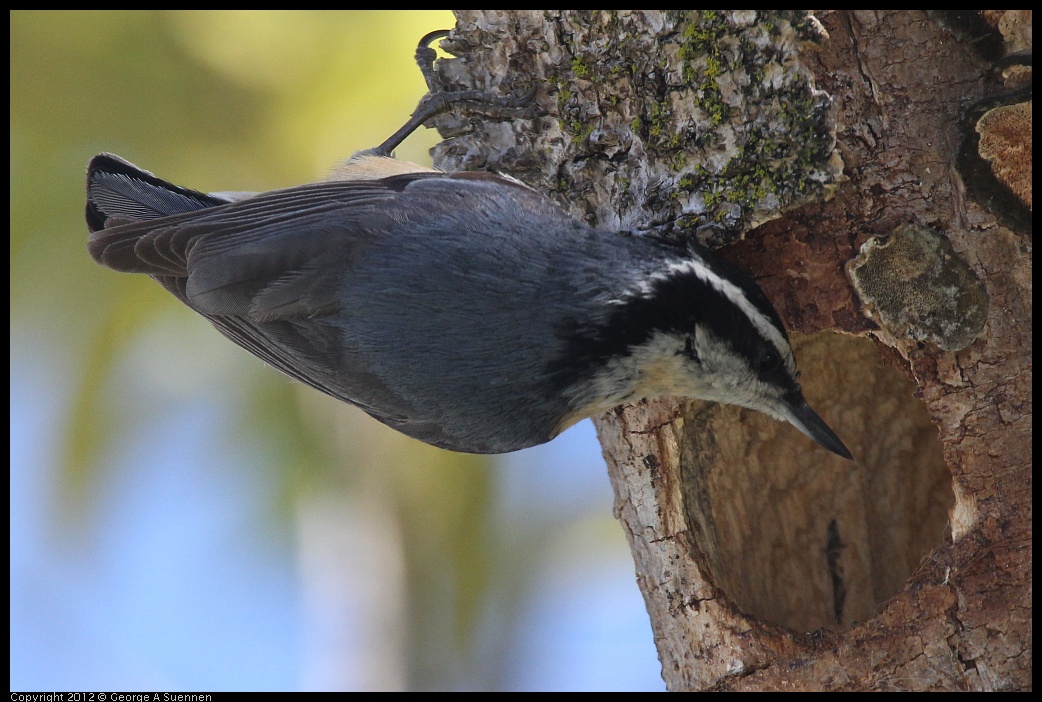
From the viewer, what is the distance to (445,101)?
7.76 ft

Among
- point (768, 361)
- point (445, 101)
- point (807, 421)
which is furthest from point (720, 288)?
point (445, 101)

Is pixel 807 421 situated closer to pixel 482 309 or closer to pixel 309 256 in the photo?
pixel 482 309

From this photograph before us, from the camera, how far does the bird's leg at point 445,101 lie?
7.35 feet

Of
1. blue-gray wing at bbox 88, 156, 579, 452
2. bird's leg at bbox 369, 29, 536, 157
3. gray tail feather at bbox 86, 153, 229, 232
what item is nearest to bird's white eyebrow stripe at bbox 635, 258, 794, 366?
blue-gray wing at bbox 88, 156, 579, 452

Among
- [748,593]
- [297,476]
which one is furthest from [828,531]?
[297,476]

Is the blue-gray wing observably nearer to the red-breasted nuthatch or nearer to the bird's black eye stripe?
the red-breasted nuthatch

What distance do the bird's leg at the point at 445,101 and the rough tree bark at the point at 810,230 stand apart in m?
0.04

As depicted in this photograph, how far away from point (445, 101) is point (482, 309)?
2.33 ft

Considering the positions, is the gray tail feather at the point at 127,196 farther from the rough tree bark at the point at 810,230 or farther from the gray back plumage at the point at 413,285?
the rough tree bark at the point at 810,230

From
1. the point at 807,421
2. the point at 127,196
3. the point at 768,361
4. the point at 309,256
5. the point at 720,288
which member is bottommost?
the point at 807,421

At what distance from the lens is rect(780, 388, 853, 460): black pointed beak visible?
79.7 inches

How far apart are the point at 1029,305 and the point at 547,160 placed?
1086mm

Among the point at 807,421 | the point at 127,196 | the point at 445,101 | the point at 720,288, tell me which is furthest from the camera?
the point at 127,196

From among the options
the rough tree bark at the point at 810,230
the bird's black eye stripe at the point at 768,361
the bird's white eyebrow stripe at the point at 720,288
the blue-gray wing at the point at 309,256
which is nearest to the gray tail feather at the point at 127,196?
the blue-gray wing at the point at 309,256
